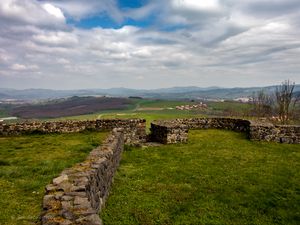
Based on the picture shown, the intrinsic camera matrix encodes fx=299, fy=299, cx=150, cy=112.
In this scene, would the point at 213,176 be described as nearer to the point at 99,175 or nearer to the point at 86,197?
the point at 99,175

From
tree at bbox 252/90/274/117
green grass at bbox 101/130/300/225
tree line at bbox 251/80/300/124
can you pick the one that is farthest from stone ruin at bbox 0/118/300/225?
tree at bbox 252/90/274/117

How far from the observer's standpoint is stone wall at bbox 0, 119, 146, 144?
24.4 meters

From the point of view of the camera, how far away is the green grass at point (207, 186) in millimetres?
9969

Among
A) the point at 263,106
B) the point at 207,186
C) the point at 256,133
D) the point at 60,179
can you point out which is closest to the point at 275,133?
the point at 256,133

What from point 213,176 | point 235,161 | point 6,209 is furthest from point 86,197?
point 235,161

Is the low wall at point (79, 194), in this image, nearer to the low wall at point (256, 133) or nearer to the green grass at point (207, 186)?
the green grass at point (207, 186)

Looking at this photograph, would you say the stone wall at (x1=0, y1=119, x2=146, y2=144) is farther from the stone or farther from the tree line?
the tree line

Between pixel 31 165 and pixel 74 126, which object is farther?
pixel 74 126

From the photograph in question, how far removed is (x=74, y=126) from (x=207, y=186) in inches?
634

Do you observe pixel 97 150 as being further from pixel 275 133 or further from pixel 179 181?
pixel 275 133

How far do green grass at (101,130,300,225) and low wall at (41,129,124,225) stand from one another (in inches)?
39.2

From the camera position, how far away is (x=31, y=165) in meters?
14.9

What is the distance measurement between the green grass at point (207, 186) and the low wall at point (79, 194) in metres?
1.00

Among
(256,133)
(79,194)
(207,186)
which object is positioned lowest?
(207,186)
